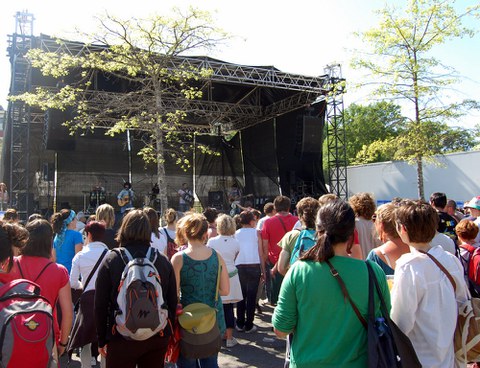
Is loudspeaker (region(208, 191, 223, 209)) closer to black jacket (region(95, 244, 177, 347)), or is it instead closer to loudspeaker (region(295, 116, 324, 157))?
loudspeaker (region(295, 116, 324, 157))

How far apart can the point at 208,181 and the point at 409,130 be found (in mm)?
10459

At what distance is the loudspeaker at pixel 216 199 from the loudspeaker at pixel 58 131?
20.4 feet

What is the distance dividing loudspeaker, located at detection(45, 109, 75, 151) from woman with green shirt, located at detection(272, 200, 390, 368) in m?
14.0

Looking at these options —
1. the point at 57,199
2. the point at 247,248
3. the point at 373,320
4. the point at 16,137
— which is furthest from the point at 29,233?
the point at 57,199

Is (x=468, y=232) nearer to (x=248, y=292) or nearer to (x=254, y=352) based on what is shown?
(x=254, y=352)

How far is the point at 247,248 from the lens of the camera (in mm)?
5055

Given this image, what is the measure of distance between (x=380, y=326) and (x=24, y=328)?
59.4 inches

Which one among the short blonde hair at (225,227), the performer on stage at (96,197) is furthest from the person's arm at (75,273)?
the performer on stage at (96,197)

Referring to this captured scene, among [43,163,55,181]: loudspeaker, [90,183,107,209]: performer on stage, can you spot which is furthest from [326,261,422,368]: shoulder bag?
[43,163,55,181]: loudspeaker

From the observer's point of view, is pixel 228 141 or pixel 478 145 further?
pixel 478 145

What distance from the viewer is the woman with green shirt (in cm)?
173

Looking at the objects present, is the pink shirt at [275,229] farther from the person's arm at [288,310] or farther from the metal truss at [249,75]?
the metal truss at [249,75]

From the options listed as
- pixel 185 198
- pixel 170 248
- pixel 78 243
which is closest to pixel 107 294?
pixel 78 243

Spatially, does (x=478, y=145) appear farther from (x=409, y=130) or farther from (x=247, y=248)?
(x=247, y=248)
